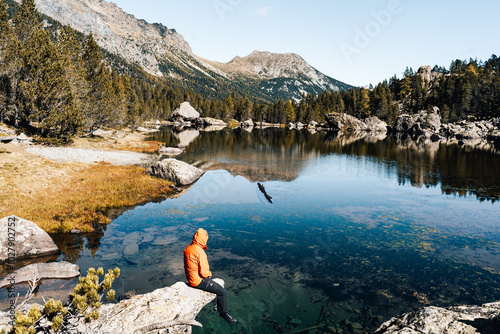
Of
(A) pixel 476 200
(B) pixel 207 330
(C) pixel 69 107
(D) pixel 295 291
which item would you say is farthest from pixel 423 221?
(C) pixel 69 107

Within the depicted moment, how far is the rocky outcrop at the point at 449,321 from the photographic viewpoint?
24.1 ft

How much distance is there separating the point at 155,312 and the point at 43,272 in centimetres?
779

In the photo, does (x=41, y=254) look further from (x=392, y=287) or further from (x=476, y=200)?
(x=476, y=200)

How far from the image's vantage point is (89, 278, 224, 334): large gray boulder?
8.37 meters

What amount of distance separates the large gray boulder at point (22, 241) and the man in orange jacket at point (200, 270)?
10.6 m

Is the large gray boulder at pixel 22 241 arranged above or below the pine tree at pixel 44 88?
below

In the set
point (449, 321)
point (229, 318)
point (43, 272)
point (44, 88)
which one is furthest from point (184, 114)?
point (449, 321)

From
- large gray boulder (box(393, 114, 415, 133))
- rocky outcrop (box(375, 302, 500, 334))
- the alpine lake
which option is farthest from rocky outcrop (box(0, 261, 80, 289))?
large gray boulder (box(393, 114, 415, 133))

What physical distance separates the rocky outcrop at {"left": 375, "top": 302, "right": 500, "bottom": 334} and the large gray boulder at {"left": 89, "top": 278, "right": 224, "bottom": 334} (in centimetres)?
618

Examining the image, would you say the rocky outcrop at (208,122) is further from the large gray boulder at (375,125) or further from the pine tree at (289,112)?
the large gray boulder at (375,125)

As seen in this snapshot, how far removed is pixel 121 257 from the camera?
51.2 ft

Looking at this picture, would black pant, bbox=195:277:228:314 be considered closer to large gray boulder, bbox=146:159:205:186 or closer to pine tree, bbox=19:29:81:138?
large gray boulder, bbox=146:159:205:186

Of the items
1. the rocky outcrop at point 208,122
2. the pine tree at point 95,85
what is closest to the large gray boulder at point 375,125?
the rocky outcrop at point 208,122

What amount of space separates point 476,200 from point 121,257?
109 ft
